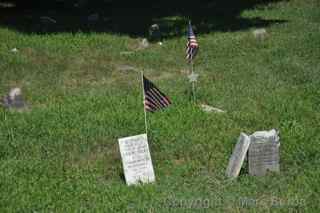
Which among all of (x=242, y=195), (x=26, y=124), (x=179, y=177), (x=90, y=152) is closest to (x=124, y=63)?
(x=26, y=124)

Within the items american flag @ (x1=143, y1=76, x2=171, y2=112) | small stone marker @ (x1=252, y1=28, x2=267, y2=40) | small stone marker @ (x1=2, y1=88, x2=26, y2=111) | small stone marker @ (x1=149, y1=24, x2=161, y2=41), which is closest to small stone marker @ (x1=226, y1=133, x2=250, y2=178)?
american flag @ (x1=143, y1=76, x2=171, y2=112)

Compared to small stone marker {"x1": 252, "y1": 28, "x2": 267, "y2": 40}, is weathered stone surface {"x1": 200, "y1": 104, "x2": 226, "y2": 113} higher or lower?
higher

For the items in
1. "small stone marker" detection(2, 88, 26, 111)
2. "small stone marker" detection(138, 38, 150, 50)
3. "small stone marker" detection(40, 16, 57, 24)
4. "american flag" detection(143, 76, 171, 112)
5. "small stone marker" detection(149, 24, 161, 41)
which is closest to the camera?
"american flag" detection(143, 76, 171, 112)

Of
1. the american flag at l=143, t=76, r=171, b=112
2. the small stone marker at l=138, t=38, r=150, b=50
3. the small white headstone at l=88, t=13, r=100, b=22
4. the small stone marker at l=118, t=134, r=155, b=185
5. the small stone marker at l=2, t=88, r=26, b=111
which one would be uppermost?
the american flag at l=143, t=76, r=171, b=112

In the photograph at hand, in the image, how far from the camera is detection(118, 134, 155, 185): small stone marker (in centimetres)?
805

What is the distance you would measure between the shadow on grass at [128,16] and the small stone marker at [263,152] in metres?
10.3

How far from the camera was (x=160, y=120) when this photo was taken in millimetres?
10539

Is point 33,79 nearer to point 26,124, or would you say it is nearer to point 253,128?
point 26,124

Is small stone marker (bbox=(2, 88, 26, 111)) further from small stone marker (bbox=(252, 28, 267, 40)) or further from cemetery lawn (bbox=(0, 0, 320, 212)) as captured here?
small stone marker (bbox=(252, 28, 267, 40))

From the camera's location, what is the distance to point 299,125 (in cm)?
1020

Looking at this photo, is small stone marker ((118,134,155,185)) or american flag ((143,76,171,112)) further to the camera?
american flag ((143,76,171,112))

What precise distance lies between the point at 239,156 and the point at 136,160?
1.55 metres

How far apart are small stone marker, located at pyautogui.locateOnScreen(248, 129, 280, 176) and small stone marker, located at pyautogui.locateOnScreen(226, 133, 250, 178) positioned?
0.39ft

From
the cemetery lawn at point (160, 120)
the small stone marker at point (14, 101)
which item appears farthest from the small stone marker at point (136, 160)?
the small stone marker at point (14, 101)
